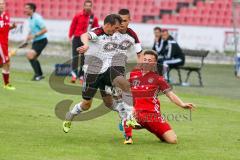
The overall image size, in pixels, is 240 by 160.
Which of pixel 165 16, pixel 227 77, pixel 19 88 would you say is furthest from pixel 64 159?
pixel 165 16

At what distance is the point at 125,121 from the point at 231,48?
19226 millimetres

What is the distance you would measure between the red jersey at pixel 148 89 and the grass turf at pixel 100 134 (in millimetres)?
516

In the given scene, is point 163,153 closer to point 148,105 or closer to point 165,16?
point 148,105

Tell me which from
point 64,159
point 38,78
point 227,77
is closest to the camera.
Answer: point 64,159

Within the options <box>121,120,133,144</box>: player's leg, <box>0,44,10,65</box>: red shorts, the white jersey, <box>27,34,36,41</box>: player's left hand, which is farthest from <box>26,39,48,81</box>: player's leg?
<box>121,120,133,144</box>: player's leg

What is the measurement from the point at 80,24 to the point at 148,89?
10.5 meters

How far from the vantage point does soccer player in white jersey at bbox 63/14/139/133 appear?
10.9 m

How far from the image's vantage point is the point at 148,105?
10.9 m

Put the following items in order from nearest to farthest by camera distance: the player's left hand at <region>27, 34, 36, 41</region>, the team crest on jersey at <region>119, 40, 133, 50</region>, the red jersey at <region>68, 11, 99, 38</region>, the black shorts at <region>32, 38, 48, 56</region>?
the team crest on jersey at <region>119, 40, 133, 50</region>, the player's left hand at <region>27, 34, 36, 41</region>, the red jersey at <region>68, 11, 99, 38</region>, the black shorts at <region>32, 38, 48, 56</region>

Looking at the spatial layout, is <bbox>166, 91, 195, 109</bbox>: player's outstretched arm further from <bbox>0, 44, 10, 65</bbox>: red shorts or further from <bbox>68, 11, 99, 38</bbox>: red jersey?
<bbox>68, 11, 99, 38</bbox>: red jersey

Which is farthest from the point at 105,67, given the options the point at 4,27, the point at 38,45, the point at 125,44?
the point at 38,45

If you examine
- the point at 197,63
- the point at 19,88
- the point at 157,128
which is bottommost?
the point at 197,63

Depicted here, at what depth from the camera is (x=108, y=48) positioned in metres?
11.4

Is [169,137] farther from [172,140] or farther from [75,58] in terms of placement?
[75,58]
